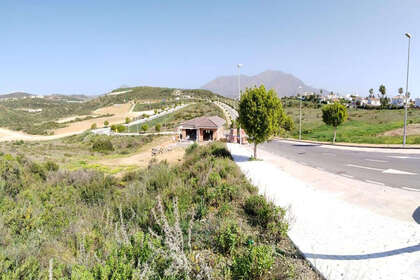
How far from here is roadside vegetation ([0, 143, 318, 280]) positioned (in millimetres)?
2668

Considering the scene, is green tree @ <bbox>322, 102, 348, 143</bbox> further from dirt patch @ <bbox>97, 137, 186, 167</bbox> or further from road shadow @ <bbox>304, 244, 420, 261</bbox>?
road shadow @ <bbox>304, 244, 420, 261</bbox>

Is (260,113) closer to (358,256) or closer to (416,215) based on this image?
(416,215)

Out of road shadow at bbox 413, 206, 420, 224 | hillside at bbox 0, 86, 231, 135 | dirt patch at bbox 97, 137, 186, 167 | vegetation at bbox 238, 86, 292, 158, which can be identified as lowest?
dirt patch at bbox 97, 137, 186, 167

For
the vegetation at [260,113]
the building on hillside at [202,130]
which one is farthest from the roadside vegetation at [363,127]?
the vegetation at [260,113]

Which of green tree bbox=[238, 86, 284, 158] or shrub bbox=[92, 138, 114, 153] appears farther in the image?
shrub bbox=[92, 138, 114, 153]

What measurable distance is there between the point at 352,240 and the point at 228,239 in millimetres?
2632

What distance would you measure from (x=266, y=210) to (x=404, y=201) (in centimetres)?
526

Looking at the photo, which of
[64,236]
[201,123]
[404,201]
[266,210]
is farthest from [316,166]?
[201,123]

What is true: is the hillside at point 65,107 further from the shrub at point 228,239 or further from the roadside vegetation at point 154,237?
the shrub at point 228,239

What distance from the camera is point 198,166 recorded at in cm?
921

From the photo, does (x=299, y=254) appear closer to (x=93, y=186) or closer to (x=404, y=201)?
(x=404, y=201)

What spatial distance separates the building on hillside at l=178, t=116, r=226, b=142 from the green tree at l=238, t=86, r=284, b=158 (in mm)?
18328

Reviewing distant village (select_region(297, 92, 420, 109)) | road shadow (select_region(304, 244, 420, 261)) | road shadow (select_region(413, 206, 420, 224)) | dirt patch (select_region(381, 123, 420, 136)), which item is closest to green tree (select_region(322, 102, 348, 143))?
dirt patch (select_region(381, 123, 420, 136))

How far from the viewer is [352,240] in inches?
169
